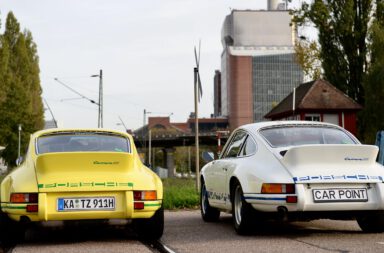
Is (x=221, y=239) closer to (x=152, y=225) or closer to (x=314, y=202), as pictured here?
(x=152, y=225)

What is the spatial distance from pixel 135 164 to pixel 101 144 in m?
0.74

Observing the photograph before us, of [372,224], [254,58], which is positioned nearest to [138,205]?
[372,224]

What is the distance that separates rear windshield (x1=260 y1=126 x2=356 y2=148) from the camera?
8.70 m

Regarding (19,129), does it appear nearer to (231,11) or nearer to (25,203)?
(25,203)

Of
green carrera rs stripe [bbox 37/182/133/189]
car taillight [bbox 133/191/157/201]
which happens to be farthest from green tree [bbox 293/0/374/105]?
green carrera rs stripe [bbox 37/182/133/189]

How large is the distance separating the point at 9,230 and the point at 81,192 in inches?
42.5

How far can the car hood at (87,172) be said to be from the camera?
759cm

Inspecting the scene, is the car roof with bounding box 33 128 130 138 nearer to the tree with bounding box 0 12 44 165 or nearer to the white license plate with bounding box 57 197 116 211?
the white license plate with bounding box 57 197 116 211

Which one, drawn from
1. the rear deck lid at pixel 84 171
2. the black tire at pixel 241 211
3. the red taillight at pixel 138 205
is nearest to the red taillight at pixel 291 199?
the black tire at pixel 241 211

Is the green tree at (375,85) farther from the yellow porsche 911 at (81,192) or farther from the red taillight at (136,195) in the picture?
the red taillight at (136,195)

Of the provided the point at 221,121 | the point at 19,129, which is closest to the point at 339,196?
the point at 19,129

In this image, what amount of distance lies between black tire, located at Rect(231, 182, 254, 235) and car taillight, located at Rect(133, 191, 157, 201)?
113 cm

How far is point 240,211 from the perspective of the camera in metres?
8.54

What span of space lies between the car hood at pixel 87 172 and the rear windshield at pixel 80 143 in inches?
26.6
